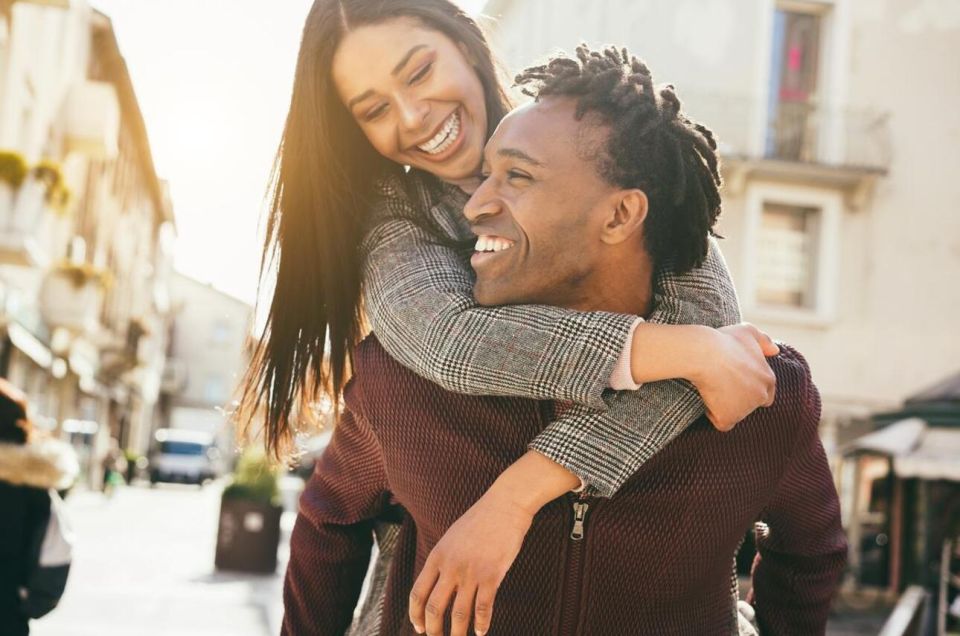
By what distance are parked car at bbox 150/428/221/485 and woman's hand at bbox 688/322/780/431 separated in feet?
151

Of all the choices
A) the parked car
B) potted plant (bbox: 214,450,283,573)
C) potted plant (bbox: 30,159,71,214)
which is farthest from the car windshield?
potted plant (bbox: 214,450,283,573)

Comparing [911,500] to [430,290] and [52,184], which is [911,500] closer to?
[52,184]

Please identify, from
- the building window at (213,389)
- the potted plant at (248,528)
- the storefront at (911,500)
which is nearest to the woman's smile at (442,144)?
the storefront at (911,500)

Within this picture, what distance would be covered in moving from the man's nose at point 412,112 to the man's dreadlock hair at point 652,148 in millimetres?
371

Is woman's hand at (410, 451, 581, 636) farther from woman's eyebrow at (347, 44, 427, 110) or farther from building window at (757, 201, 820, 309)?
building window at (757, 201, 820, 309)

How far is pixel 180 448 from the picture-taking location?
4725cm

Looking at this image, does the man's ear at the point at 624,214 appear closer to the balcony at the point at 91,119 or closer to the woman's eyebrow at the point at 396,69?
the woman's eyebrow at the point at 396,69

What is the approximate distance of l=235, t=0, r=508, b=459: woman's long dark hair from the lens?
7.91 ft

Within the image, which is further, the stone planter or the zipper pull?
the stone planter

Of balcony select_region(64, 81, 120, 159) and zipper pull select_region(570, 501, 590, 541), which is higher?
balcony select_region(64, 81, 120, 159)

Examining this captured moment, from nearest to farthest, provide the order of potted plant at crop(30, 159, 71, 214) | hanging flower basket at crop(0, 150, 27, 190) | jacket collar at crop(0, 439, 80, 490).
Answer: jacket collar at crop(0, 439, 80, 490)
hanging flower basket at crop(0, 150, 27, 190)
potted plant at crop(30, 159, 71, 214)

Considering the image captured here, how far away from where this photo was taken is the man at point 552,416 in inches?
77.8

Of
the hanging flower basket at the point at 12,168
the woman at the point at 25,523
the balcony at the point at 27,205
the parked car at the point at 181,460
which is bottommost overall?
the parked car at the point at 181,460

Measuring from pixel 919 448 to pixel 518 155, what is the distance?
1306 cm
